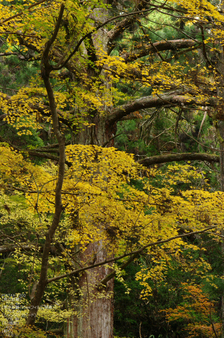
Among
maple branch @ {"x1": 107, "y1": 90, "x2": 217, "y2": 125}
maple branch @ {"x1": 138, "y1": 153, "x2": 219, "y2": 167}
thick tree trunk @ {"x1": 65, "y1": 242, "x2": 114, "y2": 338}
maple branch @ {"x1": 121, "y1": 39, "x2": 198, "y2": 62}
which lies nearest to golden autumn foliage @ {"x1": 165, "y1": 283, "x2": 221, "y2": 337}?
thick tree trunk @ {"x1": 65, "y1": 242, "x2": 114, "y2": 338}

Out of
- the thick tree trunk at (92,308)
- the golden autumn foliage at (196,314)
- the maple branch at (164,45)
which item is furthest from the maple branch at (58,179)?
the golden autumn foliage at (196,314)

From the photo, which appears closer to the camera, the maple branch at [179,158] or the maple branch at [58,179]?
the maple branch at [58,179]

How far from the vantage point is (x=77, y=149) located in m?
5.81

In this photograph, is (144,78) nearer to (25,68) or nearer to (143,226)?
(143,226)

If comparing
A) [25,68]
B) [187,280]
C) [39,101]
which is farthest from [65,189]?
[25,68]

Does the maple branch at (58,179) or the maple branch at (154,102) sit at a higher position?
the maple branch at (154,102)

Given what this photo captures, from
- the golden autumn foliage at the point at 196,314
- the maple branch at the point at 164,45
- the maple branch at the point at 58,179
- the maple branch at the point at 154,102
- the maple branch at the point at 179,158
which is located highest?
the maple branch at the point at 164,45

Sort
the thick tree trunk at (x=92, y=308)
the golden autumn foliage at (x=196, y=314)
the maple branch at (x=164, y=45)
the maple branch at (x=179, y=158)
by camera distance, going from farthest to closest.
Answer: the golden autumn foliage at (x=196, y=314)
the maple branch at (x=164, y=45)
the maple branch at (x=179, y=158)
the thick tree trunk at (x=92, y=308)

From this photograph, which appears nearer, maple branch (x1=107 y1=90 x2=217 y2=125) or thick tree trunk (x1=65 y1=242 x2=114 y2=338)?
thick tree trunk (x1=65 y1=242 x2=114 y2=338)

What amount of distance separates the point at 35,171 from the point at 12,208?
3.51 m

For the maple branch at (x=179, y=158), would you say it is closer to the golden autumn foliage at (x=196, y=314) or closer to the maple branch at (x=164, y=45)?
the maple branch at (x=164, y=45)

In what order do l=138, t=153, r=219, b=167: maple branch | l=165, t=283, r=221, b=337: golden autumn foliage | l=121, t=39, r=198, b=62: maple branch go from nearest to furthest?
l=138, t=153, r=219, b=167: maple branch, l=121, t=39, r=198, b=62: maple branch, l=165, t=283, r=221, b=337: golden autumn foliage

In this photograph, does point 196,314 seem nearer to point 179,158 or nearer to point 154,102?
point 179,158

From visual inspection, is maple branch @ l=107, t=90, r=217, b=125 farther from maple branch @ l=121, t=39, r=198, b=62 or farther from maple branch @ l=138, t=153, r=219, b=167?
maple branch @ l=121, t=39, r=198, b=62
